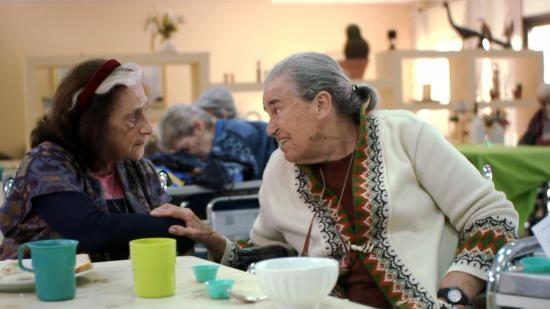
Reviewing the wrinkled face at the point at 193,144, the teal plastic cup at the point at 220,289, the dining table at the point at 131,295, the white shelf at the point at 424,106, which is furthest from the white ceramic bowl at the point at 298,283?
the white shelf at the point at 424,106

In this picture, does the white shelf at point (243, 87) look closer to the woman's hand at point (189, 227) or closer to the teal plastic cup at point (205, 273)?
the woman's hand at point (189, 227)

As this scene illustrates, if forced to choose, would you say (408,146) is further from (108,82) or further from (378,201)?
(108,82)

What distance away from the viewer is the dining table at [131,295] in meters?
1.46

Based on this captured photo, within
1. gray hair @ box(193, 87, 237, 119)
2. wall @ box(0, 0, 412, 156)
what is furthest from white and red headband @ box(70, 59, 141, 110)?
wall @ box(0, 0, 412, 156)

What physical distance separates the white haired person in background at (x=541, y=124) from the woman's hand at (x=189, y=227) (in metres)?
5.77

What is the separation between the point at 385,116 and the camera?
7.24ft

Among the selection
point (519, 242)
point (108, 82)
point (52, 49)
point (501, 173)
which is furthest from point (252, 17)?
point (519, 242)

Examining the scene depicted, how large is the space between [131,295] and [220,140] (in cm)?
318

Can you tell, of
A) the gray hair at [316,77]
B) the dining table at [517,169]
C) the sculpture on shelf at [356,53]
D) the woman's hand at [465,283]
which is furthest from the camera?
the sculpture on shelf at [356,53]

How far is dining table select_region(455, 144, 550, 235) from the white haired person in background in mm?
2248

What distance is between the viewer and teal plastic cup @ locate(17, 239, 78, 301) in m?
1.51

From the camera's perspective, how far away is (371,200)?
6.92 ft

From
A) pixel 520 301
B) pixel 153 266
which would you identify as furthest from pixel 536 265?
pixel 153 266

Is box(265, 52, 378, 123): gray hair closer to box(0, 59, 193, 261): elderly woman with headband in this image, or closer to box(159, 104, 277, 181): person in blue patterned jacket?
box(0, 59, 193, 261): elderly woman with headband
